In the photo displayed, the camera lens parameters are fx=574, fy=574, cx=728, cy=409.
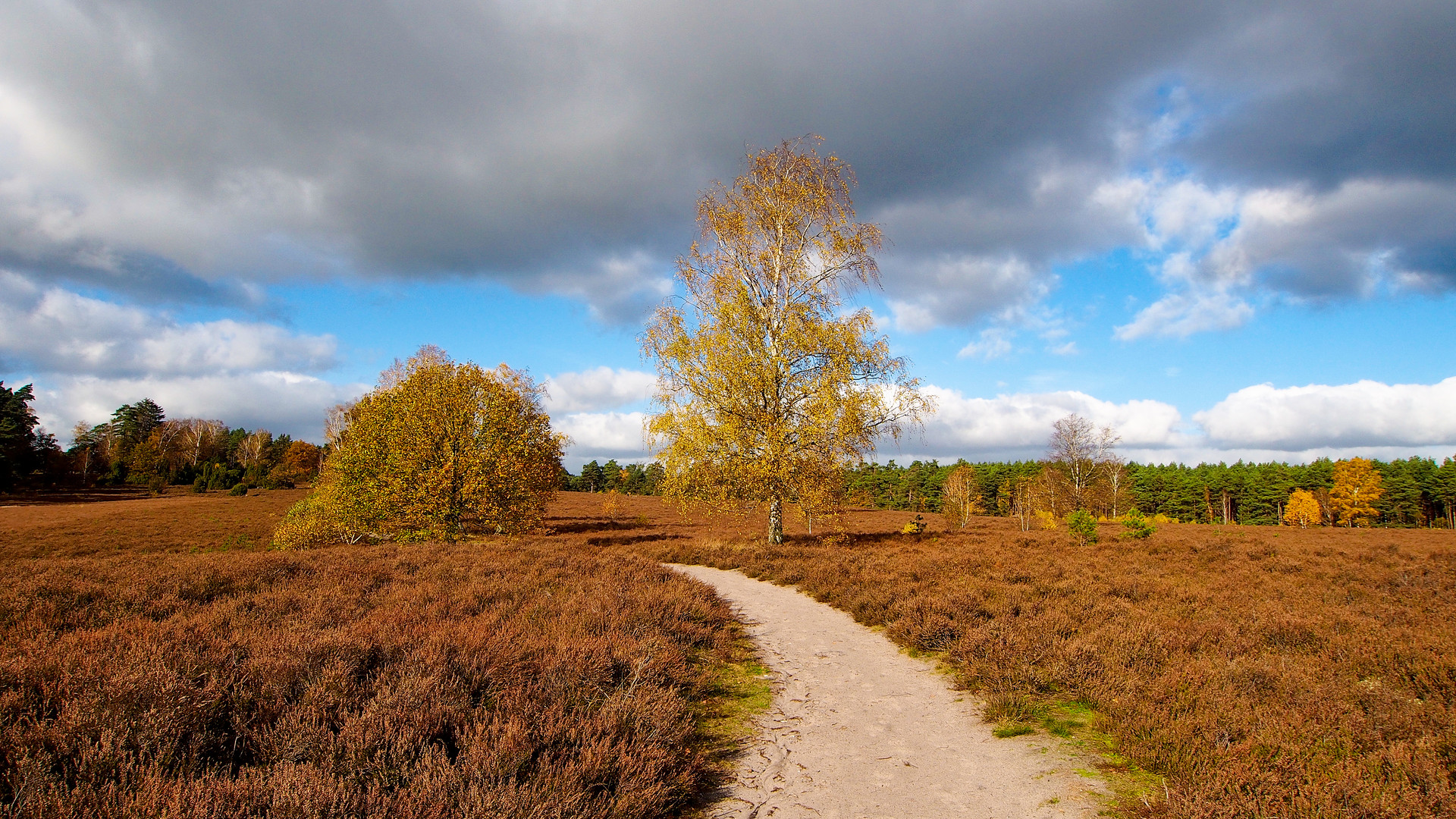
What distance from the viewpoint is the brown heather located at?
3.46m

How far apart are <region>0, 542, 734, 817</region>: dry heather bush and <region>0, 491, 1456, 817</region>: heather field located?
0.03m

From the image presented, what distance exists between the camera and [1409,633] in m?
8.28

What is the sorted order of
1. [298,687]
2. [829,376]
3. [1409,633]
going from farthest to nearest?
[829,376]
[1409,633]
[298,687]

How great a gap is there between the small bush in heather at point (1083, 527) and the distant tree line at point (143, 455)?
Answer: 89938 millimetres

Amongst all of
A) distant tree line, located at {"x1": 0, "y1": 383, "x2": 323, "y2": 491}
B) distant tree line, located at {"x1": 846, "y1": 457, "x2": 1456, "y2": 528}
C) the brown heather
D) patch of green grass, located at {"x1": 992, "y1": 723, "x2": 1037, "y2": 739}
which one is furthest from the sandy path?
distant tree line, located at {"x1": 0, "y1": 383, "x2": 323, "y2": 491}

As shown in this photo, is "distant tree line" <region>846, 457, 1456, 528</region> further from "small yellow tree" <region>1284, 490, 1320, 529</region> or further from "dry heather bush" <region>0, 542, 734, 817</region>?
"dry heather bush" <region>0, 542, 734, 817</region>

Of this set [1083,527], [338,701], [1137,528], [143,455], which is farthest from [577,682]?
[143,455]

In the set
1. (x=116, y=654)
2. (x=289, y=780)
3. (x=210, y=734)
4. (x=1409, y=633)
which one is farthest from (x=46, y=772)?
(x=1409, y=633)

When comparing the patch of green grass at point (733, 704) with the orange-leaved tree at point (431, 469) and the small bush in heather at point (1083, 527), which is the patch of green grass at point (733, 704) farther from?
the small bush in heather at point (1083, 527)

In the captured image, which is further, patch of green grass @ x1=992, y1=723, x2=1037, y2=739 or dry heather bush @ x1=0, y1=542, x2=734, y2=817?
patch of green grass @ x1=992, y1=723, x2=1037, y2=739

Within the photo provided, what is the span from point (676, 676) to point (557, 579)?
5.79 meters

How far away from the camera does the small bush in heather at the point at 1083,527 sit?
2281 cm

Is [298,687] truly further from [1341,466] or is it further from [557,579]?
[1341,466]

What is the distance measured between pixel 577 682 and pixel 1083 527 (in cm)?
2321
